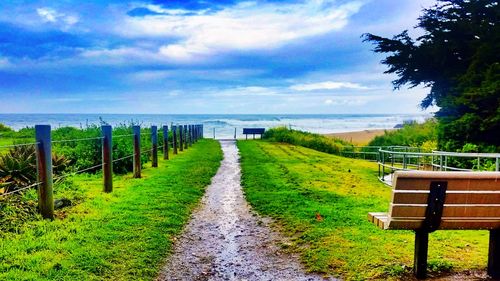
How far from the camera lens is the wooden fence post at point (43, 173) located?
6.80m

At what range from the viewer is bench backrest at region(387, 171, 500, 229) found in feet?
13.9

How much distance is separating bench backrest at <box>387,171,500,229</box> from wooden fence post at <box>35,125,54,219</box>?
4725mm

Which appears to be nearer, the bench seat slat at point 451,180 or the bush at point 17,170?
the bench seat slat at point 451,180

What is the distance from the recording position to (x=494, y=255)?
4594mm

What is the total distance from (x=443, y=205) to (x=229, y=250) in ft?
8.17

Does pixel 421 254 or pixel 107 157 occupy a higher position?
pixel 107 157

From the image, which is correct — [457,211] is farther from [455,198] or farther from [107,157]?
[107,157]

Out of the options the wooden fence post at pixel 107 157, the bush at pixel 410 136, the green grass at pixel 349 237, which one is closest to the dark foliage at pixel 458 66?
the green grass at pixel 349 237

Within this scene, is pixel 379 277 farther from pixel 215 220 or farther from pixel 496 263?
pixel 215 220

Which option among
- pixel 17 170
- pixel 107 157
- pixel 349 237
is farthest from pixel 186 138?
pixel 349 237

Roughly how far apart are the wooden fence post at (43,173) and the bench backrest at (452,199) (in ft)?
15.5

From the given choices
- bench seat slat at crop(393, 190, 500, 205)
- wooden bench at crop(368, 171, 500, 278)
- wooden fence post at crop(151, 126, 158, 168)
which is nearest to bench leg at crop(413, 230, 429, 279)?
wooden bench at crop(368, 171, 500, 278)

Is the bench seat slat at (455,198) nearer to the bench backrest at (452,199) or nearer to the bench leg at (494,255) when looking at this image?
the bench backrest at (452,199)

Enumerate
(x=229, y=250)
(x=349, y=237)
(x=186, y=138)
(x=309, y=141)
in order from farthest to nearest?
1. (x=309, y=141)
2. (x=186, y=138)
3. (x=349, y=237)
4. (x=229, y=250)
